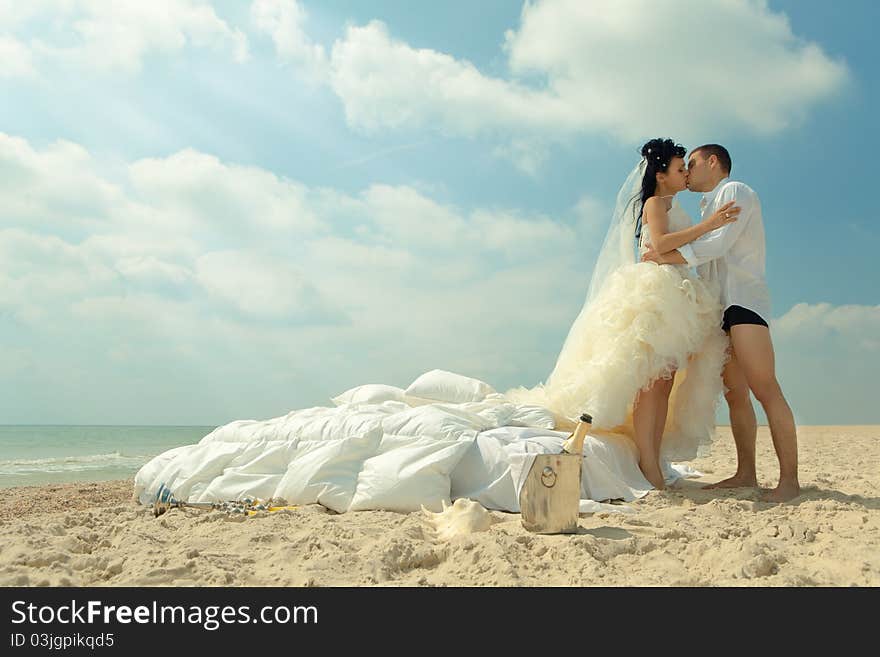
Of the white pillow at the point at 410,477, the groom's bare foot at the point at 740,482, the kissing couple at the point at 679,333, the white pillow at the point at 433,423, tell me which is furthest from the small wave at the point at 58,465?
the groom's bare foot at the point at 740,482

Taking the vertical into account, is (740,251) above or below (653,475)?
above

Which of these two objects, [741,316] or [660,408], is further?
[660,408]

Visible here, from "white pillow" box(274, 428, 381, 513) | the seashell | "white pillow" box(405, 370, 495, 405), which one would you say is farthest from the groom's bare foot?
"white pillow" box(274, 428, 381, 513)

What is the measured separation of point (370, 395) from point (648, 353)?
1.99 m

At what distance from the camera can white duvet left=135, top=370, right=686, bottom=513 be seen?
3.79 m

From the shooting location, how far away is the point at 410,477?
12.2 feet

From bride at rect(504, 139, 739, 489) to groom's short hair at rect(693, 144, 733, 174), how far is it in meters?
0.15

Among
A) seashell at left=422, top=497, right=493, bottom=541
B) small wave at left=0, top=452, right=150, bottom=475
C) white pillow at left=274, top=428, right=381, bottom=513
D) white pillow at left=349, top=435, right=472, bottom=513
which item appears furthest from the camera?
small wave at left=0, top=452, right=150, bottom=475

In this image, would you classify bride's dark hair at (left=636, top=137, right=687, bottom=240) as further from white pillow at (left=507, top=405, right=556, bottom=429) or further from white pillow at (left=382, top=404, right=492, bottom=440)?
white pillow at (left=382, top=404, right=492, bottom=440)

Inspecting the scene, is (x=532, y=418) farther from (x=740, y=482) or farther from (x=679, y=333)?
(x=740, y=482)

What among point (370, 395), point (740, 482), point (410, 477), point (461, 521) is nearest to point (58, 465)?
point (370, 395)

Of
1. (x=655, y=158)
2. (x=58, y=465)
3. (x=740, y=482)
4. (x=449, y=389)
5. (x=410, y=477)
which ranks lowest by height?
(x=58, y=465)
